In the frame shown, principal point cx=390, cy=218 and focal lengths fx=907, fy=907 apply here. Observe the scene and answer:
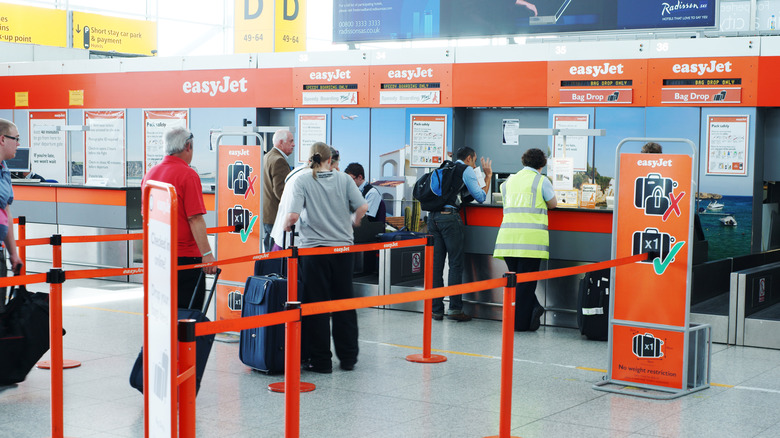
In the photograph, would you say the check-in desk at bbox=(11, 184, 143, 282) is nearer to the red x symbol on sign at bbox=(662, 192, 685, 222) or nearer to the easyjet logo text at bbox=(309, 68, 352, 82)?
the easyjet logo text at bbox=(309, 68, 352, 82)

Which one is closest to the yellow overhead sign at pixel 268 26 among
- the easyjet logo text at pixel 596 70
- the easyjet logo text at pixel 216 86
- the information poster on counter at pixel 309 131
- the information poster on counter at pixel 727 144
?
the easyjet logo text at pixel 216 86

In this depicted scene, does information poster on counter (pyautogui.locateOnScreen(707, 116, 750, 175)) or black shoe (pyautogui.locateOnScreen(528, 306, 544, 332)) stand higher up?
information poster on counter (pyautogui.locateOnScreen(707, 116, 750, 175))

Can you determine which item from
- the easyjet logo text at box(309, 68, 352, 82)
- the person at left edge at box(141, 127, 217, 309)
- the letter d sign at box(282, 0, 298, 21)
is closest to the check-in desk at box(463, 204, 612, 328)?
the easyjet logo text at box(309, 68, 352, 82)

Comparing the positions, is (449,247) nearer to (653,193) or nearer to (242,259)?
(242,259)

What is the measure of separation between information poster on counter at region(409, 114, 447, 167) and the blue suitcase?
456 cm

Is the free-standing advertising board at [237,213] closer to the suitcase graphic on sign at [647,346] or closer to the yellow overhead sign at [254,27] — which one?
the suitcase graphic on sign at [647,346]

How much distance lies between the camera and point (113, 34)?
1803 centimetres

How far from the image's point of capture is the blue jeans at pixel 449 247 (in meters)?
7.59

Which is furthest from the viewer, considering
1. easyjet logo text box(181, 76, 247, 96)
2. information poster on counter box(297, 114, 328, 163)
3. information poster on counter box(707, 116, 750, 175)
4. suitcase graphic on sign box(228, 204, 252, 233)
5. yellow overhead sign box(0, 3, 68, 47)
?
yellow overhead sign box(0, 3, 68, 47)

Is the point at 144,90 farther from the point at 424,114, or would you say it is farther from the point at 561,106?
the point at 561,106

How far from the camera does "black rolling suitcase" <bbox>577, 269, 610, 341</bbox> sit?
6805mm

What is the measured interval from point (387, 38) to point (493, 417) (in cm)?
614

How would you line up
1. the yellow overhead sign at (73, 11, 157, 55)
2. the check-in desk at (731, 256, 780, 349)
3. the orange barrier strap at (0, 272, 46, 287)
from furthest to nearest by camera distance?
the yellow overhead sign at (73, 11, 157, 55) → the check-in desk at (731, 256, 780, 349) → the orange barrier strap at (0, 272, 46, 287)

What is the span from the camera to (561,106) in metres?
9.13
